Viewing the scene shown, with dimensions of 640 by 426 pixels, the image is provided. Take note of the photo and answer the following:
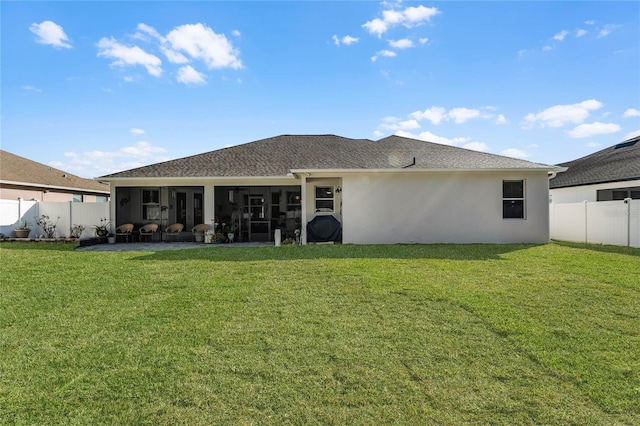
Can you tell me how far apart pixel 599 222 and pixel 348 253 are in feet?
32.9

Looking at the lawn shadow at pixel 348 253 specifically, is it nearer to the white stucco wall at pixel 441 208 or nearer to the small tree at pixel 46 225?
the white stucco wall at pixel 441 208

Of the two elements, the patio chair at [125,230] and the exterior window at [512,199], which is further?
the patio chair at [125,230]

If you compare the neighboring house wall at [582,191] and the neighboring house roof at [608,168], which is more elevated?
the neighboring house roof at [608,168]

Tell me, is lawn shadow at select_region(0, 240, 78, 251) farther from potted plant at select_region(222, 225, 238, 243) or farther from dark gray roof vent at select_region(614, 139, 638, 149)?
→ dark gray roof vent at select_region(614, 139, 638, 149)

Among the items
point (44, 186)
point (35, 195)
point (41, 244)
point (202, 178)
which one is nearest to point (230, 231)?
point (202, 178)

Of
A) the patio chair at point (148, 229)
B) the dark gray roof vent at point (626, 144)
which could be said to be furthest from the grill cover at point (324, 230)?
the dark gray roof vent at point (626, 144)

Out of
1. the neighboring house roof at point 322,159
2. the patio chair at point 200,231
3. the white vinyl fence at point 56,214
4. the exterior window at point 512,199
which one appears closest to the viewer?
the exterior window at point 512,199

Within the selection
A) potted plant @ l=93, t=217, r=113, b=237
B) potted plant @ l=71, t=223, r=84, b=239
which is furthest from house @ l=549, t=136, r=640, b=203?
potted plant @ l=71, t=223, r=84, b=239

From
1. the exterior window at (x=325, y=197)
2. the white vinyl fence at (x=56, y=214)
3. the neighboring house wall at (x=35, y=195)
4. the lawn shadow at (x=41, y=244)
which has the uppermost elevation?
the neighboring house wall at (x=35, y=195)

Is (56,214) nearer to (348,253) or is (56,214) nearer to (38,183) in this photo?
(38,183)

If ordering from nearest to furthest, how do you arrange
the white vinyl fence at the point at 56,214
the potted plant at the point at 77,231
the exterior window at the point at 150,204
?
the potted plant at the point at 77,231, the white vinyl fence at the point at 56,214, the exterior window at the point at 150,204

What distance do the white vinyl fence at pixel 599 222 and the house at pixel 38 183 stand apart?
988 inches

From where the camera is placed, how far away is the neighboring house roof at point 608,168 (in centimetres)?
1491

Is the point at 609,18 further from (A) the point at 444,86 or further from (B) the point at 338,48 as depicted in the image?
(B) the point at 338,48
